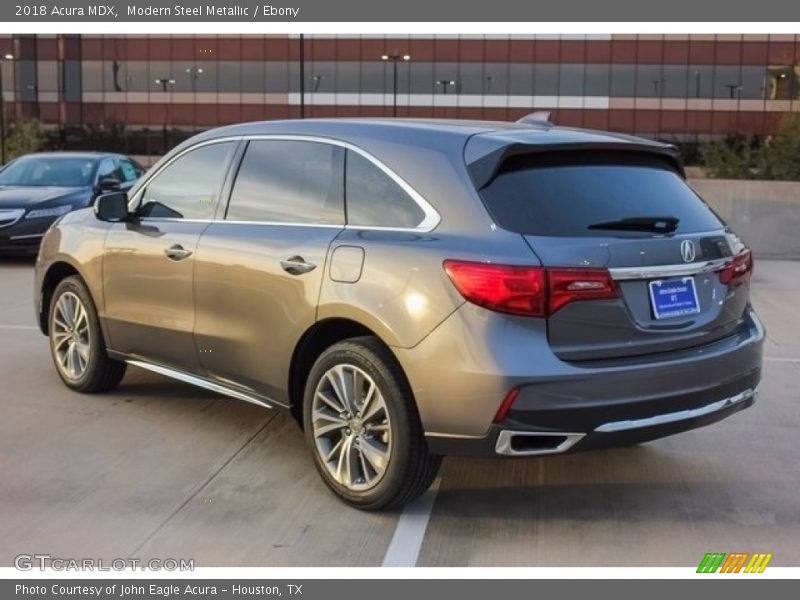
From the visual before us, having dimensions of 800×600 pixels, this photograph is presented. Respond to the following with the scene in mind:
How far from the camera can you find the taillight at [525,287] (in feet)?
12.9

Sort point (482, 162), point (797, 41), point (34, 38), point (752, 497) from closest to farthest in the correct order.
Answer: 1. point (482, 162)
2. point (752, 497)
3. point (797, 41)
4. point (34, 38)

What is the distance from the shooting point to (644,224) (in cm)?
433

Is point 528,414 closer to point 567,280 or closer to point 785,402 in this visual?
point 567,280

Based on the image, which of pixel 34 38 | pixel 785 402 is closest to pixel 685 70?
pixel 34 38

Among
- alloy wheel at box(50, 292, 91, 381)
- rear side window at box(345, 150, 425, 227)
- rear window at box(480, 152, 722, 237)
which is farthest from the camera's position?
alloy wheel at box(50, 292, 91, 381)

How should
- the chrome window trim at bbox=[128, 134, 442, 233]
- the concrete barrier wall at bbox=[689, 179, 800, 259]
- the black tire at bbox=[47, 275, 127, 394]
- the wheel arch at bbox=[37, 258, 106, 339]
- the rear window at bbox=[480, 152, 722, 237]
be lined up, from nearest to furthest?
the rear window at bbox=[480, 152, 722, 237] < the chrome window trim at bbox=[128, 134, 442, 233] < the black tire at bbox=[47, 275, 127, 394] < the wheel arch at bbox=[37, 258, 106, 339] < the concrete barrier wall at bbox=[689, 179, 800, 259]

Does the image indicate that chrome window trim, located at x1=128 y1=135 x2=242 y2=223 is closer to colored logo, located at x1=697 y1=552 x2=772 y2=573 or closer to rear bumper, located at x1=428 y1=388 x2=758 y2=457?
rear bumper, located at x1=428 y1=388 x2=758 y2=457

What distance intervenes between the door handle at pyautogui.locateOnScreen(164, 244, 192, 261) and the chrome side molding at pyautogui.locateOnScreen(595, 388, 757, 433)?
8.21ft

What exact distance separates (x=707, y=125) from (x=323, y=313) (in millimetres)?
66729

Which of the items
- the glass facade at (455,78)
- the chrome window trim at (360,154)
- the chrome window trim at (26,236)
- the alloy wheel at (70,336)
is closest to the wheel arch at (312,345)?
the chrome window trim at (360,154)

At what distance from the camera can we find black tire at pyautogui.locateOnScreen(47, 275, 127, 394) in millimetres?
6227

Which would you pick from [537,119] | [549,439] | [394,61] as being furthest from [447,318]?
[394,61]

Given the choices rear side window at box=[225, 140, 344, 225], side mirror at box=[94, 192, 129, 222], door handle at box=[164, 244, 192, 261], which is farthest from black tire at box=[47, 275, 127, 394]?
rear side window at box=[225, 140, 344, 225]

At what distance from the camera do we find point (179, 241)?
547cm
